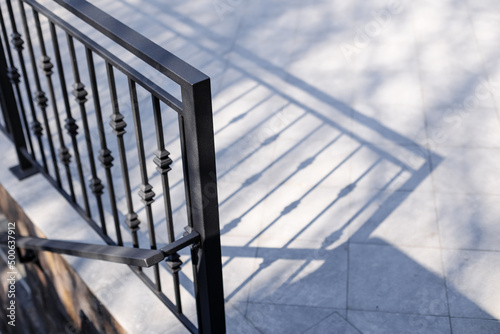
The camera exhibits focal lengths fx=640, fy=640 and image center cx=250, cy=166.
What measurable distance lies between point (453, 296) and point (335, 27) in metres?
2.54

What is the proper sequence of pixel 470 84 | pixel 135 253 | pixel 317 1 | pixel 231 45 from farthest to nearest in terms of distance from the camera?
pixel 317 1 → pixel 231 45 → pixel 470 84 → pixel 135 253

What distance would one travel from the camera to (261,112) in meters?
3.95

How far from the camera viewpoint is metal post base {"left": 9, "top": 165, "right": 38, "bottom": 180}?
3.12m

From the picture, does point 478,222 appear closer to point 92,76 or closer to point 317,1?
point 92,76

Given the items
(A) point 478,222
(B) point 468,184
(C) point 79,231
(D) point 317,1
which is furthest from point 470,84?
(C) point 79,231

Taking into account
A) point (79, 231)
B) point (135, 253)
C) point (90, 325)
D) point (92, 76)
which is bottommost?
point (90, 325)

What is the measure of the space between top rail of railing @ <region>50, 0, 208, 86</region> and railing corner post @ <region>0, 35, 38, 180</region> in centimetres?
108

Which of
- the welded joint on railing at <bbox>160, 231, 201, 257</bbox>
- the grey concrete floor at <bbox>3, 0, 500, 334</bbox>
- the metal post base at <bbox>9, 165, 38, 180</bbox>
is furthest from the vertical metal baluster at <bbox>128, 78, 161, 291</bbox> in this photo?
the metal post base at <bbox>9, 165, 38, 180</bbox>

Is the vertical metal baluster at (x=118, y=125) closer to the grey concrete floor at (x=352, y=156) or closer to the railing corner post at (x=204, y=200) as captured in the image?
the railing corner post at (x=204, y=200)

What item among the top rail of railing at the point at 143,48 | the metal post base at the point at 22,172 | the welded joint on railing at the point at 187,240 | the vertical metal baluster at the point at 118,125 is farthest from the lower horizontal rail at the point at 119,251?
the metal post base at the point at 22,172

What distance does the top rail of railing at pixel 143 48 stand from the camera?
1.60 metres

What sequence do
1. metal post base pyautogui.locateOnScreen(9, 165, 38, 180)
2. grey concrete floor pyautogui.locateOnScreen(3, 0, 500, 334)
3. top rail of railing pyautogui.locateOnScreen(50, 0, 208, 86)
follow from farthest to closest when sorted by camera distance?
metal post base pyautogui.locateOnScreen(9, 165, 38, 180) → grey concrete floor pyautogui.locateOnScreen(3, 0, 500, 334) → top rail of railing pyautogui.locateOnScreen(50, 0, 208, 86)

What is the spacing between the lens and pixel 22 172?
3.14 meters

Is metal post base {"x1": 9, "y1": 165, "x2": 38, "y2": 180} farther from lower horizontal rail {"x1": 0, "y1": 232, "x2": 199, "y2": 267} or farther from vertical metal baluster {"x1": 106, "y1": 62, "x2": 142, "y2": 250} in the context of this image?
vertical metal baluster {"x1": 106, "y1": 62, "x2": 142, "y2": 250}
